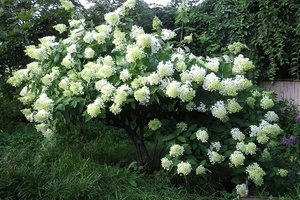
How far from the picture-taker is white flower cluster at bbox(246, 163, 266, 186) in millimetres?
3379

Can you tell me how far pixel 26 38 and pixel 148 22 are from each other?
2.32 m

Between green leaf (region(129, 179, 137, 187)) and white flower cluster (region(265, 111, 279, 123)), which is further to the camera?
white flower cluster (region(265, 111, 279, 123))

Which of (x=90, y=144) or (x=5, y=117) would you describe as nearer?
(x=90, y=144)

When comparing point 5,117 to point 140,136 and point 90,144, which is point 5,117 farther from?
point 140,136

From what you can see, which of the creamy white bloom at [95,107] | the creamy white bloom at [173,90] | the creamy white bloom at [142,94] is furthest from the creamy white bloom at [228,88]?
the creamy white bloom at [95,107]

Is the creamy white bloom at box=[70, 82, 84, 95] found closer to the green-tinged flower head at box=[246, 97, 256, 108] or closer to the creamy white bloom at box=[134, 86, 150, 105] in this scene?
the creamy white bloom at box=[134, 86, 150, 105]

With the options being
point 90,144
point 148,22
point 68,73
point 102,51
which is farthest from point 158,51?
point 148,22

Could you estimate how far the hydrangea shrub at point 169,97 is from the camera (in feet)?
11.2

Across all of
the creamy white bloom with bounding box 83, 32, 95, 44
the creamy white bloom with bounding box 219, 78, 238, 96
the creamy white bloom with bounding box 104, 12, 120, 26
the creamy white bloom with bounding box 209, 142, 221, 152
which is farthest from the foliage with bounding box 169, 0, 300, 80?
the creamy white bloom with bounding box 209, 142, 221, 152

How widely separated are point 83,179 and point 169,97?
1014mm

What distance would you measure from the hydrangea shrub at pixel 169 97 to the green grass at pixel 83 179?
0.23 meters

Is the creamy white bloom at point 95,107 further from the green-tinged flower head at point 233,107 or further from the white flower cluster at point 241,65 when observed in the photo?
the white flower cluster at point 241,65

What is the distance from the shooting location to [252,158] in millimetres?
3621

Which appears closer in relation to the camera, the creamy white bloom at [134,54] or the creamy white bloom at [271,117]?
the creamy white bloom at [134,54]
